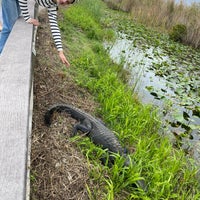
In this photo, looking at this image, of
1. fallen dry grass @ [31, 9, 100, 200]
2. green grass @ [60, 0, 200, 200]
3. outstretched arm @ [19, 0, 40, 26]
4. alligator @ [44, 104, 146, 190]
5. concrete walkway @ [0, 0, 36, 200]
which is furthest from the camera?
outstretched arm @ [19, 0, 40, 26]

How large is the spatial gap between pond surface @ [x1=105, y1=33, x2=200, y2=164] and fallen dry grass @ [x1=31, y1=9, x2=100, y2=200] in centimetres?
152

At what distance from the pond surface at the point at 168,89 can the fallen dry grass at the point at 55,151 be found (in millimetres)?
1520

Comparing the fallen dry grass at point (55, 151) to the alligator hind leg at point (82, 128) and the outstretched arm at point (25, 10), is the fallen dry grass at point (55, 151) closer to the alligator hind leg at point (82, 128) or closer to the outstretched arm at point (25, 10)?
the alligator hind leg at point (82, 128)

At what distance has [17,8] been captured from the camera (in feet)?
12.3

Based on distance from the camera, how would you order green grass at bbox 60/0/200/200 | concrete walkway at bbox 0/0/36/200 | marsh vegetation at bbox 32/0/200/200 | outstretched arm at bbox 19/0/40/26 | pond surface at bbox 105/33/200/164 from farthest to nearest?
pond surface at bbox 105/33/200/164, outstretched arm at bbox 19/0/40/26, green grass at bbox 60/0/200/200, marsh vegetation at bbox 32/0/200/200, concrete walkway at bbox 0/0/36/200

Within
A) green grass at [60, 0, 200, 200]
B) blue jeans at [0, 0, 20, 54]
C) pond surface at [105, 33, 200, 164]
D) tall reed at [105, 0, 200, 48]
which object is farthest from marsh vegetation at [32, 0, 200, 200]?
tall reed at [105, 0, 200, 48]

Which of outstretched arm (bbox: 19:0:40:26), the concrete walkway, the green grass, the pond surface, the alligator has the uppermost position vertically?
outstretched arm (bbox: 19:0:40:26)

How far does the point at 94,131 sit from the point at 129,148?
62 centimetres

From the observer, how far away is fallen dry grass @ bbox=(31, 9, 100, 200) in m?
2.24

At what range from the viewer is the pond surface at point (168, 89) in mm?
4488

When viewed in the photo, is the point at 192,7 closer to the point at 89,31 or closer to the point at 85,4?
the point at 85,4

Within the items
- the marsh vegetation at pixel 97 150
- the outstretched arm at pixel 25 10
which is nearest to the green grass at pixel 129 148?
the marsh vegetation at pixel 97 150

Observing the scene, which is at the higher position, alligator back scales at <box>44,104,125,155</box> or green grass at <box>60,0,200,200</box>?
alligator back scales at <box>44,104,125,155</box>

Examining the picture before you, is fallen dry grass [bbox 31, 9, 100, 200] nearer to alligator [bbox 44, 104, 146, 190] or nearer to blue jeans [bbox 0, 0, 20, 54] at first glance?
alligator [bbox 44, 104, 146, 190]
